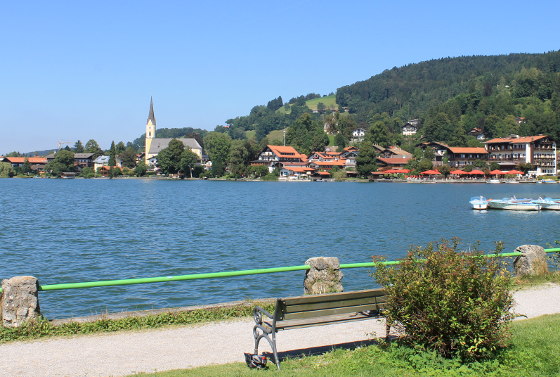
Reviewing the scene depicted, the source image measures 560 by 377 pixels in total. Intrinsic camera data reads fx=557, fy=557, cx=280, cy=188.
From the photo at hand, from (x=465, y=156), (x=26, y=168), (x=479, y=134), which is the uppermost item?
(x=479, y=134)

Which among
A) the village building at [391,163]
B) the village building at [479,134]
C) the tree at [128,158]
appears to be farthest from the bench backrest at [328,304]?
the village building at [479,134]

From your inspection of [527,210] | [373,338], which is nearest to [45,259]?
[373,338]

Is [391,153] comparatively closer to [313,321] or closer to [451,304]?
[313,321]

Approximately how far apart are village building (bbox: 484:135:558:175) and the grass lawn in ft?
478

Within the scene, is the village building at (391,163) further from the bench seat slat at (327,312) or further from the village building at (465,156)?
the bench seat slat at (327,312)

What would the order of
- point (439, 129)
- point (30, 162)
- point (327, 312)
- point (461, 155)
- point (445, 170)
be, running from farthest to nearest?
1. point (30, 162)
2. point (439, 129)
3. point (461, 155)
4. point (445, 170)
5. point (327, 312)

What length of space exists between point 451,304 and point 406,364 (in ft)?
3.24

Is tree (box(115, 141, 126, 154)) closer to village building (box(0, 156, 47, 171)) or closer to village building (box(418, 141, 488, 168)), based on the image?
village building (box(0, 156, 47, 171))

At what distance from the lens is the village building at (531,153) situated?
142 metres

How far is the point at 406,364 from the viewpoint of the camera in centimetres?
695

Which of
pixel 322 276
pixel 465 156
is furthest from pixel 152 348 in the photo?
pixel 465 156

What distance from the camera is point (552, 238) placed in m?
36.7

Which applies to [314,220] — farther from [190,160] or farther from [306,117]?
[306,117]

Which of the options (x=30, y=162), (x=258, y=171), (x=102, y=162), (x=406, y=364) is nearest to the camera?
(x=406, y=364)
